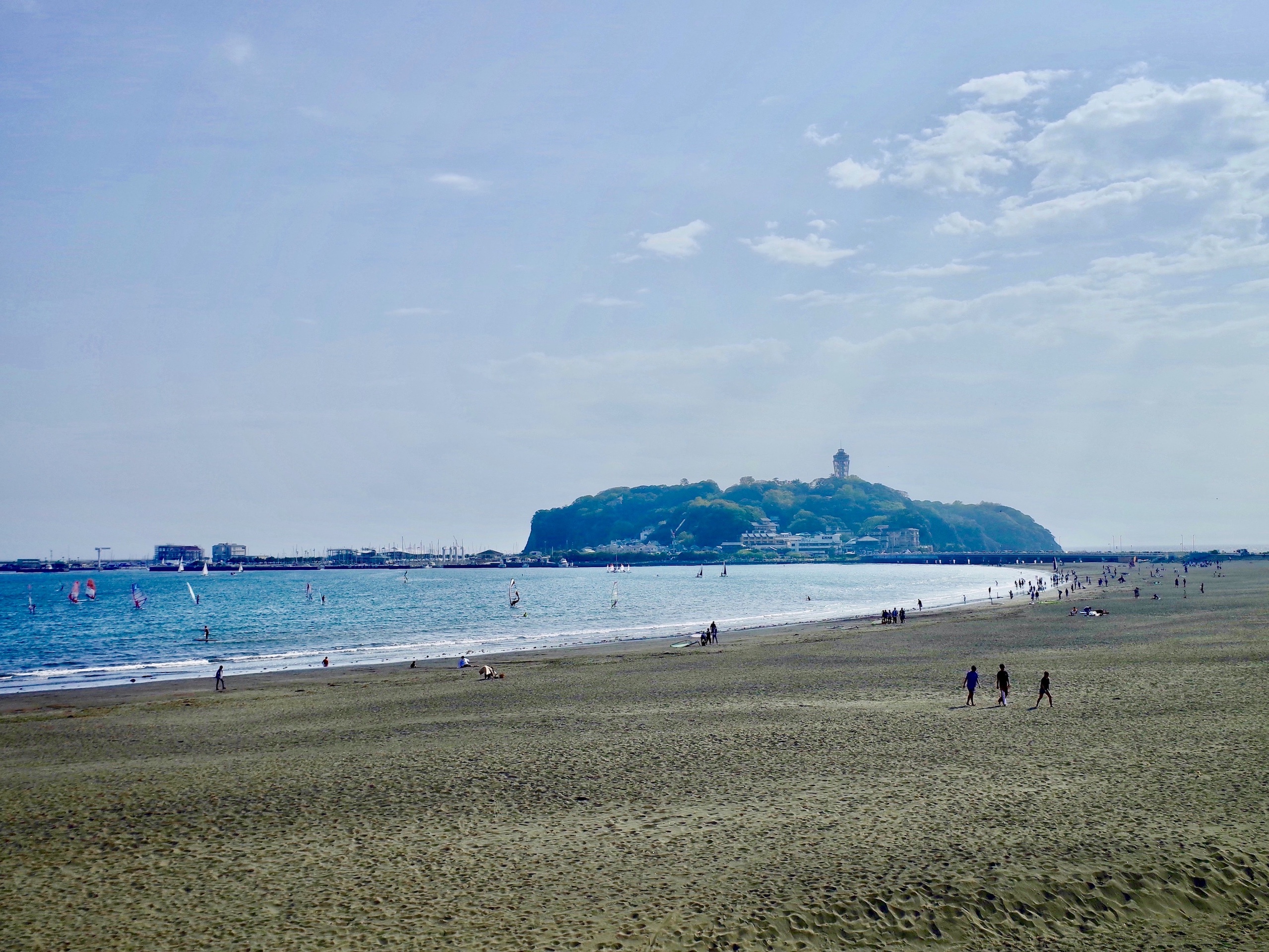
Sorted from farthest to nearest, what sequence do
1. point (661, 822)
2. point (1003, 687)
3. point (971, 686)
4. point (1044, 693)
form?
point (971, 686) → point (1044, 693) → point (1003, 687) → point (661, 822)

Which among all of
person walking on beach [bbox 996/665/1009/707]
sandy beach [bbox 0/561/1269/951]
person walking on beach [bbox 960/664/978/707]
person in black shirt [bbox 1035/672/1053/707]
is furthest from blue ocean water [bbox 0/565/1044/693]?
person in black shirt [bbox 1035/672/1053/707]

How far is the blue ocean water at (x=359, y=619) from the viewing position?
45062mm

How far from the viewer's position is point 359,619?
242 feet

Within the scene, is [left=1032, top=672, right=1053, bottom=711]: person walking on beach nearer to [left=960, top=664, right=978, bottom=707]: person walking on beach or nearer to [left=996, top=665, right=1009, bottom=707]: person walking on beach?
[left=996, top=665, right=1009, bottom=707]: person walking on beach

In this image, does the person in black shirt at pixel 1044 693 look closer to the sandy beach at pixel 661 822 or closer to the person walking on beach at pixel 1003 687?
the sandy beach at pixel 661 822

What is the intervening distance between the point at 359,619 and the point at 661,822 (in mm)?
65020

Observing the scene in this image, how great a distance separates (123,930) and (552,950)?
5.05 metres

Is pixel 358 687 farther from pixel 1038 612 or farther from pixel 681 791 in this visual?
pixel 1038 612

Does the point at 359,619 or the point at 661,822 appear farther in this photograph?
the point at 359,619

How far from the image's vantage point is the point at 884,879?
427 inches

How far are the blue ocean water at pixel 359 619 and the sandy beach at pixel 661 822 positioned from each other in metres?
18.6

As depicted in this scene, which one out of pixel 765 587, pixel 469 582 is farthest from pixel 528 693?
pixel 469 582

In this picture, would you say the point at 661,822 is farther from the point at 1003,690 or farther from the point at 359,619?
the point at 359,619

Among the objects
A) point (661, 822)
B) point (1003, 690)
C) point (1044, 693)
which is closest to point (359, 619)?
point (1003, 690)
